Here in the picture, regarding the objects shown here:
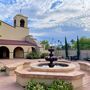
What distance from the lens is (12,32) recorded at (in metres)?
37.1

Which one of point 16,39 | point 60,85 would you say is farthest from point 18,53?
point 60,85

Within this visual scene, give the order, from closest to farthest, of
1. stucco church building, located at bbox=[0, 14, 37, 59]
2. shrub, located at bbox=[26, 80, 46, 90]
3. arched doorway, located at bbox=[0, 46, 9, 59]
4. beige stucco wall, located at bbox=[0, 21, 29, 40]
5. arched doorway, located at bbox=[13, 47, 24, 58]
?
shrub, located at bbox=[26, 80, 46, 90], stucco church building, located at bbox=[0, 14, 37, 59], beige stucco wall, located at bbox=[0, 21, 29, 40], arched doorway, located at bbox=[0, 46, 9, 59], arched doorway, located at bbox=[13, 47, 24, 58]

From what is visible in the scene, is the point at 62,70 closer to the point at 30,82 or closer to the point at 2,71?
the point at 30,82

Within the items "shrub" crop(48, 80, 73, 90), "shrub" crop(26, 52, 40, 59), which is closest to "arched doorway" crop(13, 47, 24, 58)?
"shrub" crop(26, 52, 40, 59)

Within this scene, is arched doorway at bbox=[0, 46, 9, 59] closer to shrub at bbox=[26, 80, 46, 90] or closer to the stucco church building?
the stucco church building

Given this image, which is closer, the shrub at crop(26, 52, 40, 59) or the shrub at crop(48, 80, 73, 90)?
the shrub at crop(48, 80, 73, 90)

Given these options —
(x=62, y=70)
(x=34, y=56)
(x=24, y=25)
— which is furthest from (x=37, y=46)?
(x=62, y=70)

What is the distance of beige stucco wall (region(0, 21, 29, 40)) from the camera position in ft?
117

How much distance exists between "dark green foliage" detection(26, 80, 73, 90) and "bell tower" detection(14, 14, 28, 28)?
30.5 m

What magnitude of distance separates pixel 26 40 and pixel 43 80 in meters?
30.7

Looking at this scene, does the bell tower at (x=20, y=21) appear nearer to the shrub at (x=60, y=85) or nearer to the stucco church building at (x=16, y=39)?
the stucco church building at (x=16, y=39)

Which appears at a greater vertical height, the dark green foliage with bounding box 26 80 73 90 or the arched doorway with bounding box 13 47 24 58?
the arched doorway with bounding box 13 47 24 58

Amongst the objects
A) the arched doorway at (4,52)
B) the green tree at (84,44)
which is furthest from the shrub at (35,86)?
the green tree at (84,44)

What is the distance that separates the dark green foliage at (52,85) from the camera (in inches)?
324
